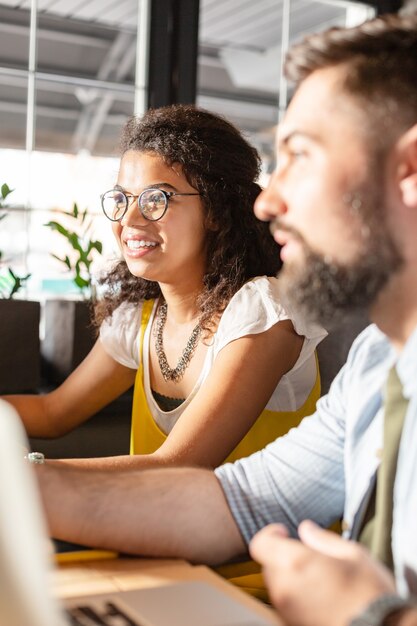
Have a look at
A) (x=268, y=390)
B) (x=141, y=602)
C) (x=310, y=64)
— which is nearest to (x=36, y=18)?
(x=268, y=390)

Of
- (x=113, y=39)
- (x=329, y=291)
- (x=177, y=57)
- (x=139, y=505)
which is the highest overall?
(x=113, y=39)

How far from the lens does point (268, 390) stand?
183 cm

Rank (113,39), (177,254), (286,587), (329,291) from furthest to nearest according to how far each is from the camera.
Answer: (113,39)
(177,254)
(329,291)
(286,587)

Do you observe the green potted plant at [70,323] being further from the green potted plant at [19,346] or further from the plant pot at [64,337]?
the green potted plant at [19,346]

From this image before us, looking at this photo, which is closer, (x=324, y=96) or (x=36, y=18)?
(x=324, y=96)

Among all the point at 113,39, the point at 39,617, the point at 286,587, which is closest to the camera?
the point at 39,617

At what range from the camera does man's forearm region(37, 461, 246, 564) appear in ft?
3.85

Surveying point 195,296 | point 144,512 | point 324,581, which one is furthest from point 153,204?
point 324,581

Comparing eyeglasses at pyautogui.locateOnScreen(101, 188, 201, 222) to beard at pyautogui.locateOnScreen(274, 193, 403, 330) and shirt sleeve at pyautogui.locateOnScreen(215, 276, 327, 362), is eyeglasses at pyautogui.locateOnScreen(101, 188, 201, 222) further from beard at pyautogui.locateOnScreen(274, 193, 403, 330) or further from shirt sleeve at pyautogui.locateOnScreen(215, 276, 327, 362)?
beard at pyautogui.locateOnScreen(274, 193, 403, 330)

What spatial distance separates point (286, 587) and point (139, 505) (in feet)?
1.34

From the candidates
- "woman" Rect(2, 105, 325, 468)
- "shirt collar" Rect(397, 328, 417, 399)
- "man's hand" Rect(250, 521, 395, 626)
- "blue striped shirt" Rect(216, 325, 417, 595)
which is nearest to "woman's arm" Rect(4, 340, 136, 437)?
"woman" Rect(2, 105, 325, 468)

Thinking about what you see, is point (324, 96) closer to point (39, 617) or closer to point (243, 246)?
point (39, 617)

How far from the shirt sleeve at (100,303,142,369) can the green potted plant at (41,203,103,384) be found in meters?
0.68

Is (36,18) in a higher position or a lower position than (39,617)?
higher
